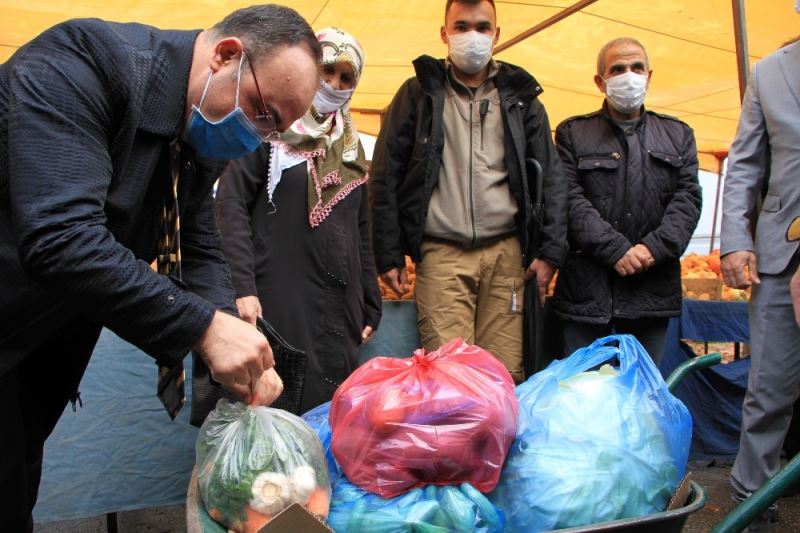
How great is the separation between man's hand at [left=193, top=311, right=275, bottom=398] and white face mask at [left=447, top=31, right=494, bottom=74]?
2.34 metres

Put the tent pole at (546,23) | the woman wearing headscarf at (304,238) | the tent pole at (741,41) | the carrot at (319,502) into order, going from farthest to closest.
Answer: the tent pole at (546,23) < the tent pole at (741,41) < the woman wearing headscarf at (304,238) < the carrot at (319,502)

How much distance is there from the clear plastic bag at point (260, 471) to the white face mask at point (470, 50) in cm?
228

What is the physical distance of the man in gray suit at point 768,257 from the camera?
291cm

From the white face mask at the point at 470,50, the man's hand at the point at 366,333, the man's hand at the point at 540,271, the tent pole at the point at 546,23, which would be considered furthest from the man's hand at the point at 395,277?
the tent pole at the point at 546,23

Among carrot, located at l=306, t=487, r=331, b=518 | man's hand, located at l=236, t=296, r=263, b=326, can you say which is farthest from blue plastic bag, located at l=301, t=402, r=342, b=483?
man's hand, located at l=236, t=296, r=263, b=326

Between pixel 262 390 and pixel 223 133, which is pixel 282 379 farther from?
pixel 223 133

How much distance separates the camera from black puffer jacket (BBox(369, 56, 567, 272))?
3.22m

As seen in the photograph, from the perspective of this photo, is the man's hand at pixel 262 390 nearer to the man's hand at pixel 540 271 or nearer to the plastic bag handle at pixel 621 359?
the plastic bag handle at pixel 621 359

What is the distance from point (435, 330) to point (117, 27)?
2.06 m

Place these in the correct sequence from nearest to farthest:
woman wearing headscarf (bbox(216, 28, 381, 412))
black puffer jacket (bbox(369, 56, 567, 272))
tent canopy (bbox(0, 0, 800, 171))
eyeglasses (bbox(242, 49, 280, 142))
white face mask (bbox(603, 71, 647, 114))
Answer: eyeglasses (bbox(242, 49, 280, 142)) → woman wearing headscarf (bbox(216, 28, 381, 412)) → black puffer jacket (bbox(369, 56, 567, 272)) → white face mask (bbox(603, 71, 647, 114)) → tent canopy (bbox(0, 0, 800, 171))

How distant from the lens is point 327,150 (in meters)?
2.80

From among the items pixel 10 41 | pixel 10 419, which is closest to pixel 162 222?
pixel 10 419

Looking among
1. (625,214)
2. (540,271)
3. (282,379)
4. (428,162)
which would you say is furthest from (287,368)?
(625,214)

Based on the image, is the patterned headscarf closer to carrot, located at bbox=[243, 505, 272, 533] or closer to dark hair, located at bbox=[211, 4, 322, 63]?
dark hair, located at bbox=[211, 4, 322, 63]
